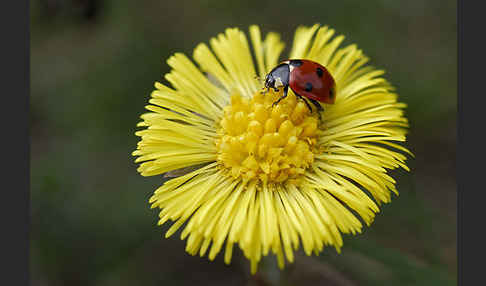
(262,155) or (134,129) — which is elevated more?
(134,129)

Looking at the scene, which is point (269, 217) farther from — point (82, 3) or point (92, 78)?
point (82, 3)

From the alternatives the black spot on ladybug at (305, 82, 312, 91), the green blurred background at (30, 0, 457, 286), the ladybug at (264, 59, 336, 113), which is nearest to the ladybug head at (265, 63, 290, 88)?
the ladybug at (264, 59, 336, 113)

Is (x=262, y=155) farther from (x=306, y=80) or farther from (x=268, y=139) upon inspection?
(x=306, y=80)

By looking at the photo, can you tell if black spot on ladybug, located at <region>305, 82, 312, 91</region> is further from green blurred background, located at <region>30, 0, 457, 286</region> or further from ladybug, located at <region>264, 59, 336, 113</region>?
green blurred background, located at <region>30, 0, 457, 286</region>

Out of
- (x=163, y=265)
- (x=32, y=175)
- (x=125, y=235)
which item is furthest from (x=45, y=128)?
(x=163, y=265)

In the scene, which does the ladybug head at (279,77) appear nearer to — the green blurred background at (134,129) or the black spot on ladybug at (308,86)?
the black spot on ladybug at (308,86)

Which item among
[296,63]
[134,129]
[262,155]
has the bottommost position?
[262,155]

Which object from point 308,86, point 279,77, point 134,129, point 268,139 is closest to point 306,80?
point 308,86
